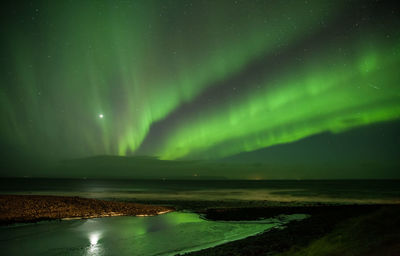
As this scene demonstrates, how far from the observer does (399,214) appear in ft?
33.6

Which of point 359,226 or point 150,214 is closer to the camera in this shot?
point 359,226

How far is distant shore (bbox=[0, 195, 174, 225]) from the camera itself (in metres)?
23.8

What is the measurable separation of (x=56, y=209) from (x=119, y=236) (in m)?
12.2

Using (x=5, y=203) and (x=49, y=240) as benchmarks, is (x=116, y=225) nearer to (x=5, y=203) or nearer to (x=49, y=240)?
(x=49, y=240)

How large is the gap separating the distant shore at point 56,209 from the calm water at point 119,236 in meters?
2.02

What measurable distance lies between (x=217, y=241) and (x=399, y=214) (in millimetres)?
9466

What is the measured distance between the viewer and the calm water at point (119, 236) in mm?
15071

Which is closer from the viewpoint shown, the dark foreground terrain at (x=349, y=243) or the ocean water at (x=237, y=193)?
the dark foreground terrain at (x=349, y=243)

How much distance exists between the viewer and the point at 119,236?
18.3 m

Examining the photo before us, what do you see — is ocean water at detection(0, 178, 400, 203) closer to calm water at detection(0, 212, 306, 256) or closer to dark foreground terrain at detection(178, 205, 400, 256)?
calm water at detection(0, 212, 306, 256)

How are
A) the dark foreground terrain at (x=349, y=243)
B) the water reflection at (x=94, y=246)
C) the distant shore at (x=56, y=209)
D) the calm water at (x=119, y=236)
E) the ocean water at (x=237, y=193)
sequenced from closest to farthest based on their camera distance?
the dark foreground terrain at (x=349, y=243)
the water reflection at (x=94, y=246)
the calm water at (x=119, y=236)
the distant shore at (x=56, y=209)
the ocean water at (x=237, y=193)

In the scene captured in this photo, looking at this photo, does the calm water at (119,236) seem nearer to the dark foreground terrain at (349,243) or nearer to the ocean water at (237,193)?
the dark foreground terrain at (349,243)

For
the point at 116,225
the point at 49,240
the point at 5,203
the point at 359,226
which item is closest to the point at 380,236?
the point at 359,226

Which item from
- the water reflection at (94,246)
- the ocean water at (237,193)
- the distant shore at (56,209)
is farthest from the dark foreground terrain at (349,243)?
the ocean water at (237,193)
